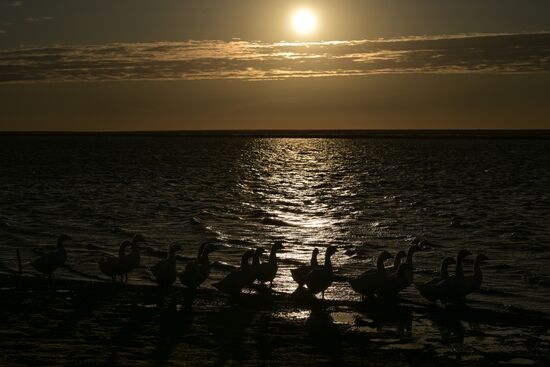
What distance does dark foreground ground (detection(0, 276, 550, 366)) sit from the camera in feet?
43.4

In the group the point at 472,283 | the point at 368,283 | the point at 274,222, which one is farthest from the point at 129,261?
the point at 274,222

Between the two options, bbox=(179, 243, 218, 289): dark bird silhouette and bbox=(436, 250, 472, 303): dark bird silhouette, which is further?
bbox=(179, 243, 218, 289): dark bird silhouette

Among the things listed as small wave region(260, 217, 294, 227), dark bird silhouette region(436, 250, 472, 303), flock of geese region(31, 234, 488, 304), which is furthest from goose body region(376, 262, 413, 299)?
small wave region(260, 217, 294, 227)

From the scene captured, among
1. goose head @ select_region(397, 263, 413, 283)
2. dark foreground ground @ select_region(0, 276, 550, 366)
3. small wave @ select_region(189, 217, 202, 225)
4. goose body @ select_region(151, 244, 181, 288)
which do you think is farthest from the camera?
small wave @ select_region(189, 217, 202, 225)

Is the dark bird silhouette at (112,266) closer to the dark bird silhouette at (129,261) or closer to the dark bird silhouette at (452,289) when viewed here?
the dark bird silhouette at (129,261)

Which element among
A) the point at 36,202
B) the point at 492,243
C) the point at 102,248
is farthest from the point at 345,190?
the point at 102,248

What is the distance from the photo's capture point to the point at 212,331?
1488 centimetres

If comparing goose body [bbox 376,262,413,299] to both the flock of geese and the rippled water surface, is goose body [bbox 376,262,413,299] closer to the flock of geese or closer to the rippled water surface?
the flock of geese

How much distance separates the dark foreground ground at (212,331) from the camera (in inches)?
521

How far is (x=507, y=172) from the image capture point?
74.2m

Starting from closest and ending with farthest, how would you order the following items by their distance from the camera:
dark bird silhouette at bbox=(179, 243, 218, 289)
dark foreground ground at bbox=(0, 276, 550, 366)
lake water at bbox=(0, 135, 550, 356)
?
dark foreground ground at bbox=(0, 276, 550, 366) → dark bird silhouette at bbox=(179, 243, 218, 289) → lake water at bbox=(0, 135, 550, 356)

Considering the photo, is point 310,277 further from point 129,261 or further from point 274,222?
point 274,222

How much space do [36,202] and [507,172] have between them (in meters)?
44.0

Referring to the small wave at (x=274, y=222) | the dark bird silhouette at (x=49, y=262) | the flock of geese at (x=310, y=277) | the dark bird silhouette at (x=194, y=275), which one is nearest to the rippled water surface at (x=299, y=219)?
the small wave at (x=274, y=222)
